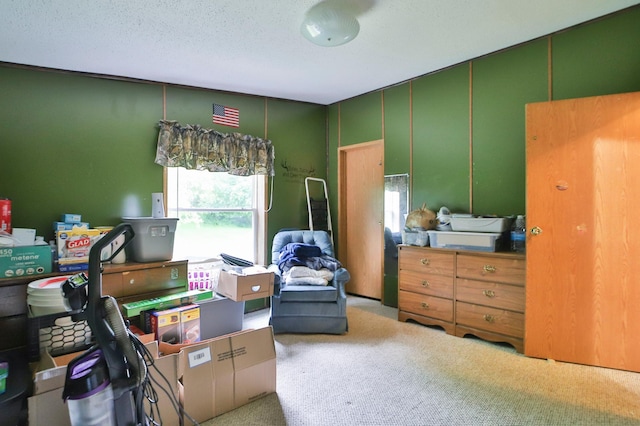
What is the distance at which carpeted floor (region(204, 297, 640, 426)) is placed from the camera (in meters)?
1.96

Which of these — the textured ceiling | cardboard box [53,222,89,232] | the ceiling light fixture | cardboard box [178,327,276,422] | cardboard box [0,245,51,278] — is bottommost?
cardboard box [178,327,276,422]

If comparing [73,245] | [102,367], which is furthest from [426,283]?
[73,245]

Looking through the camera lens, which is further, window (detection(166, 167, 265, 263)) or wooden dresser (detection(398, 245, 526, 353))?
window (detection(166, 167, 265, 263))

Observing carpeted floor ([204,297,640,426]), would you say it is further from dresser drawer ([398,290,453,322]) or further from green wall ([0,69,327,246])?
green wall ([0,69,327,246])

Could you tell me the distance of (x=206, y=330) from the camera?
278cm

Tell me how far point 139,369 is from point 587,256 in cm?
290

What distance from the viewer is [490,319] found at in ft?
9.66

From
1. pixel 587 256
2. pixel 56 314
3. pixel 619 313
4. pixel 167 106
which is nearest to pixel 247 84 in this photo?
pixel 167 106

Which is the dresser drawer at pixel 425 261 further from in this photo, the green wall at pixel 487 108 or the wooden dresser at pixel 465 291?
the green wall at pixel 487 108

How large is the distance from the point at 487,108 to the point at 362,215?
191cm

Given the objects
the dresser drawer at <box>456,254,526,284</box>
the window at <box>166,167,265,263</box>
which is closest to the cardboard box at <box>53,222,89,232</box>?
the window at <box>166,167,265,263</box>

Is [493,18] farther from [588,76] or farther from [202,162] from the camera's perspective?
[202,162]

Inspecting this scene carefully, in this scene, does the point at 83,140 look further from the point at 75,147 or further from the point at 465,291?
the point at 465,291

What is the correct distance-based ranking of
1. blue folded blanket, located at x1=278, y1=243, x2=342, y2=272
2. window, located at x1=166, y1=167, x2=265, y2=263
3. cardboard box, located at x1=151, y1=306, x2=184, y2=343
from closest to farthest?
cardboard box, located at x1=151, y1=306, x2=184, y2=343 < blue folded blanket, located at x1=278, y1=243, x2=342, y2=272 < window, located at x1=166, y1=167, x2=265, y2=263
